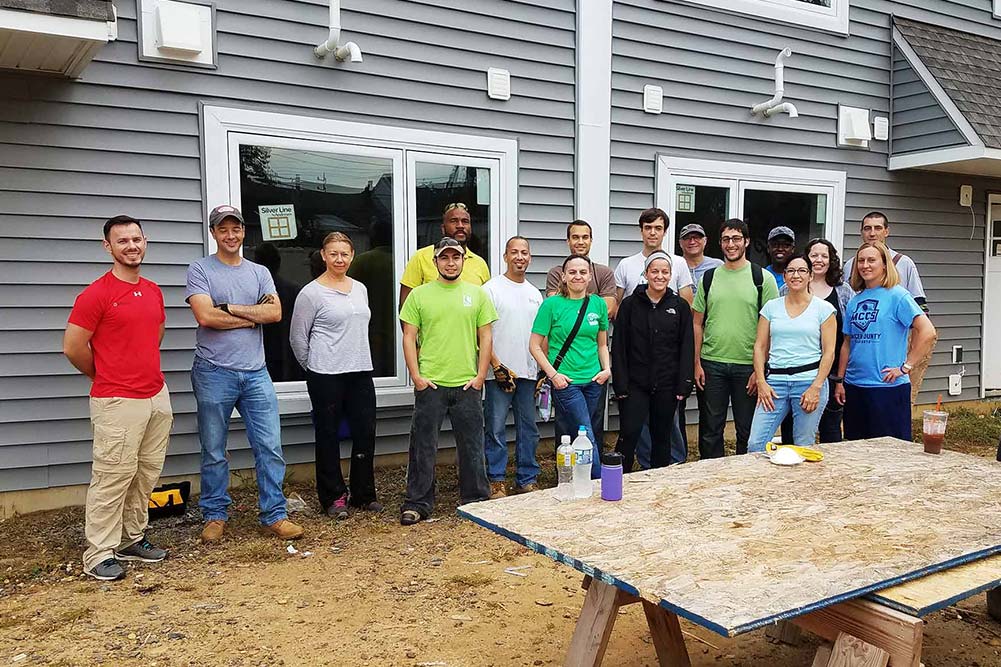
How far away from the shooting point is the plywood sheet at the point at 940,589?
204cm

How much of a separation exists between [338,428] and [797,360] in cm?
282

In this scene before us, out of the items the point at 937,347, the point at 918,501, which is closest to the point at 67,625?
the point at 918,501

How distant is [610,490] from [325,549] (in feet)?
6.81

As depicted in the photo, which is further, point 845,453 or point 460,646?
point 845,453

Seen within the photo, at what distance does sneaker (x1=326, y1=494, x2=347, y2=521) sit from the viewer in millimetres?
4672

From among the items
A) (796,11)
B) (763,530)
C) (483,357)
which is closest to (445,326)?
(483,357)

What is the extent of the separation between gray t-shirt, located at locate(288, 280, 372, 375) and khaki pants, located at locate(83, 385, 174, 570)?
880 mm

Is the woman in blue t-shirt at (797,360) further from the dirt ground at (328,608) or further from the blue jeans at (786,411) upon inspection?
the dirt ground at (328,608)

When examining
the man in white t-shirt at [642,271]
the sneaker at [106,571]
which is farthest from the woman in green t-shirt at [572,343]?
the sneaker at [106,571]

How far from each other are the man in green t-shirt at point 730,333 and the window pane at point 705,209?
167 cm

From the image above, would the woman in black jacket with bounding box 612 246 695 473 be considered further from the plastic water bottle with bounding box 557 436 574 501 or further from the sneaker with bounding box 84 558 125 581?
the sneaker with bounding box 84 558 125 581

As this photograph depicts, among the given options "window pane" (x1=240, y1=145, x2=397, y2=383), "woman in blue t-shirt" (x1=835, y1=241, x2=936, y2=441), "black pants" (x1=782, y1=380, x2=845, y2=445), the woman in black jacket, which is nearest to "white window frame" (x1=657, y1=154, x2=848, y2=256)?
the woman in black jacket

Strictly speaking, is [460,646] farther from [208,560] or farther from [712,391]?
[712,391]

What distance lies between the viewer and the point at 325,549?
167 inches
